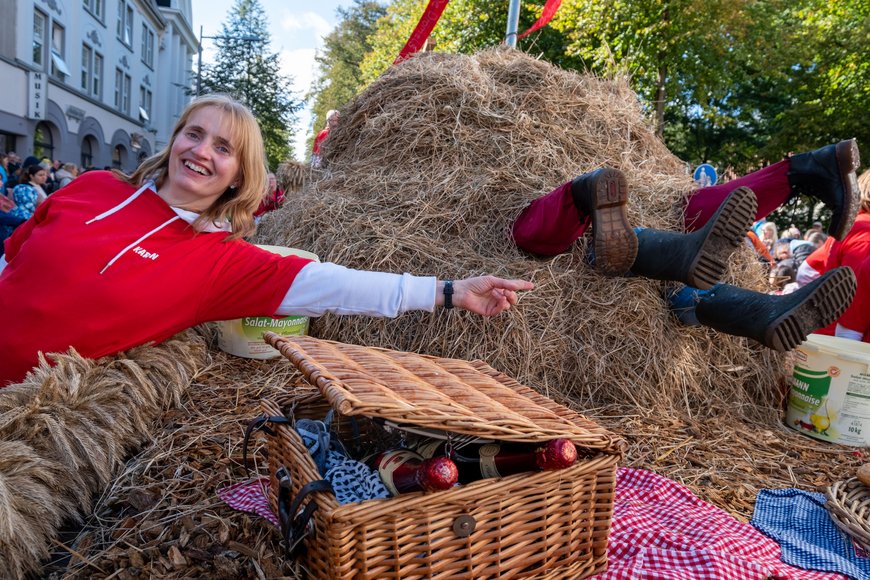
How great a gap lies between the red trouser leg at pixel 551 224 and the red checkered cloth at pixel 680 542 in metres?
1.05

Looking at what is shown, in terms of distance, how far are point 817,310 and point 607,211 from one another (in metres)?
0.85

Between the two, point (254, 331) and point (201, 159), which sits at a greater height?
point (201, 159)

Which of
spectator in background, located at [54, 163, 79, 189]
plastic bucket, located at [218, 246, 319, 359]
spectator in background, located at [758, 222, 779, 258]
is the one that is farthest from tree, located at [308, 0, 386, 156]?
plastic bucket, located at [218, 246, 319, 359]

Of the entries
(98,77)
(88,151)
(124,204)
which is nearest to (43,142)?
(88,151)

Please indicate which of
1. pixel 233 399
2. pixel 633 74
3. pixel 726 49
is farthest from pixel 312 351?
pixel 726 49

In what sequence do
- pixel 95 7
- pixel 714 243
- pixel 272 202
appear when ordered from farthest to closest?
1. pixel 95 7
2. pixel 272 202
3. pixel 714 243

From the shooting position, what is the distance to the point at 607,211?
230cm

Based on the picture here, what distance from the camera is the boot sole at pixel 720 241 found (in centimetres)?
226

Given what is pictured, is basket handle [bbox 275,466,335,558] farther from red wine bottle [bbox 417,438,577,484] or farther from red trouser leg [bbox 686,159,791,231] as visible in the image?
red trouser leg [bbox 686,159,791,231]

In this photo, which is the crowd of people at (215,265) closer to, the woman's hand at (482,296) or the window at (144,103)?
the woman's hand at (482,296)

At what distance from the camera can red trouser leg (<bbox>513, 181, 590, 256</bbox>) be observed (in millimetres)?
2407

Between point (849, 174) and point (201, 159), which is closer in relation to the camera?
point (201, 159)

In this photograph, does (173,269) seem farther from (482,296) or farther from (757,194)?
(757,194)

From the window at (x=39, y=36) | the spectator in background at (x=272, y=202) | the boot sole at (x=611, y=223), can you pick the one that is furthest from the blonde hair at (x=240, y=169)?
the window at (x=39, y=36)
